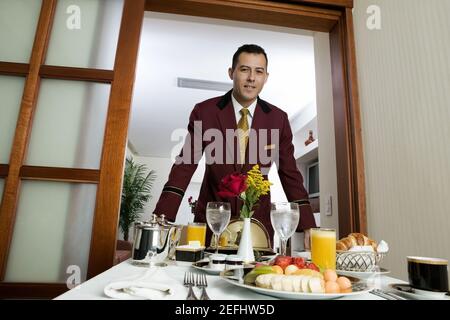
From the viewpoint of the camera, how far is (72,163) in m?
1.42

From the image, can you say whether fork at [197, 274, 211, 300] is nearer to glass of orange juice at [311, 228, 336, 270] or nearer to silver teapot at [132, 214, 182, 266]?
silver teapot at [132, 214, 182, 266]

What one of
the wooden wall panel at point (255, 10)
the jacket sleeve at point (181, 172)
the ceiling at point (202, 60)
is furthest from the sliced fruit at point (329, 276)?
the ceiling at point (202, 60)

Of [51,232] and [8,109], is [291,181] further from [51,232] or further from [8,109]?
[8,109]

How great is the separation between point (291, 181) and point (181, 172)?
57 centimetres

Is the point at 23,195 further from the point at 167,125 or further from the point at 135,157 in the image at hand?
the point at 135,157

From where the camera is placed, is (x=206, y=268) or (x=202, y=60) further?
(x=202, y=60)

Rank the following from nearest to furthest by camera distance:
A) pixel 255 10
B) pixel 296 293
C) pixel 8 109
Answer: pixel 296 293 → pixel 8 109 → pixel 255 10

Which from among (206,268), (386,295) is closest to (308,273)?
(386,295)

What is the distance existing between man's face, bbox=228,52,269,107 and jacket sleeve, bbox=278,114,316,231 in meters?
0.25

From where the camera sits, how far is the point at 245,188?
2.94 ft

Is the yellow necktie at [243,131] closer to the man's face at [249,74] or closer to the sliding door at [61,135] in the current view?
the man's face at [249,74]

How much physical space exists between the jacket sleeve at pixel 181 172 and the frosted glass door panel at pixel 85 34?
0.54m
